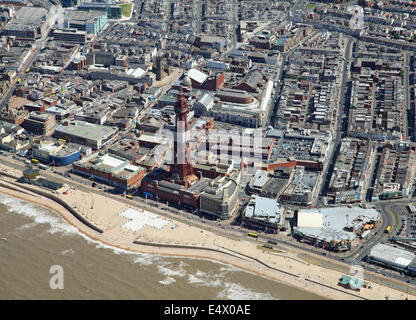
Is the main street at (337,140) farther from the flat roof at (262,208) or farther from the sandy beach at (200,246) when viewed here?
the sandy beach at (200,246)

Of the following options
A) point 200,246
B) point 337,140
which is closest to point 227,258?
point 200,246

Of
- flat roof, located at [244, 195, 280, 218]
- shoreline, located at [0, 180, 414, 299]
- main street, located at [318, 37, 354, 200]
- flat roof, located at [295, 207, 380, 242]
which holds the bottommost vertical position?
shoreline, located at [0, 180, 414, 299]

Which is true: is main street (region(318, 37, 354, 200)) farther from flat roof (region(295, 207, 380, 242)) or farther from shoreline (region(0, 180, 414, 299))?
shoreline (region(0, 180, 414, 299))

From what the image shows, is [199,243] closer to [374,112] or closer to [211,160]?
[211,160]

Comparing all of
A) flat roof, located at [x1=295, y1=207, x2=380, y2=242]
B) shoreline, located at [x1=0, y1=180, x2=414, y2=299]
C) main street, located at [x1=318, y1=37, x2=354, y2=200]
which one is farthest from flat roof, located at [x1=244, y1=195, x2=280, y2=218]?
main street, located at [x1=318, y1=37, x2=354, y2=200]

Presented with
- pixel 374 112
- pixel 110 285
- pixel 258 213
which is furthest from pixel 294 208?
pixel 374 112

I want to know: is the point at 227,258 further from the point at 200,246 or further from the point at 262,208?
the point at 262,208

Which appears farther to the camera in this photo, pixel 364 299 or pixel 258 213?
pixel 258 213

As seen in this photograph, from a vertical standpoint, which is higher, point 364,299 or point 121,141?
point 121,141
